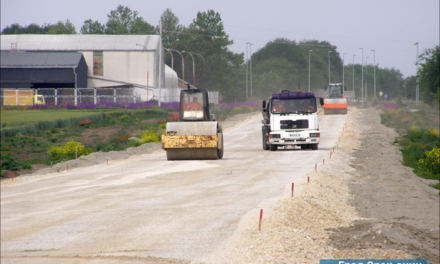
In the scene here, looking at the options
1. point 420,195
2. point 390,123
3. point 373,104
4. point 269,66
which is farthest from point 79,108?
point 269,66

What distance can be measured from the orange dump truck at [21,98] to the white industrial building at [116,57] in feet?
36.9

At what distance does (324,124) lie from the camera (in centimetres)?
4231

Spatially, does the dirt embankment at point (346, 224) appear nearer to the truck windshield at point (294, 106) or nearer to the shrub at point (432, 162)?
the shrub at point (432, 162)

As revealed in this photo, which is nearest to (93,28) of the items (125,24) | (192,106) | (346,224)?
(125,24)

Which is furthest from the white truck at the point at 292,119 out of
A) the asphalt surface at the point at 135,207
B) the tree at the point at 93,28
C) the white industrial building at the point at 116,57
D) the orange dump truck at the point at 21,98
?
the tree at the point at 93,28

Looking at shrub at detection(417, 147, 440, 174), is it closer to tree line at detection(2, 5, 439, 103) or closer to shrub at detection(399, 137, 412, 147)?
shrub at detection(399, 137, 412, 147)

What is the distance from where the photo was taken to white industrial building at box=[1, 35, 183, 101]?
67.2 m

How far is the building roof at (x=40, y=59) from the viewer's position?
2534 inches

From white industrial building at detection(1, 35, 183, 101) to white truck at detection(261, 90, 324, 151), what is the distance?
137 ft

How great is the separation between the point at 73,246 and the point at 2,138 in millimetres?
18930

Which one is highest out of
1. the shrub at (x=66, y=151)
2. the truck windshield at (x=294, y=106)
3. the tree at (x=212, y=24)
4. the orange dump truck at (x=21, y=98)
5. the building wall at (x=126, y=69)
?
the tree at (x=212, y=24)

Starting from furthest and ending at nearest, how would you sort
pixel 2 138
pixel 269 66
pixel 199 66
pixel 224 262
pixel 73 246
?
pixel 269 66 → pixel 199 66 → pixel 2 138 → pixel 73 246 → pixel 224 262

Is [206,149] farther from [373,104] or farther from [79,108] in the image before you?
[373,104]

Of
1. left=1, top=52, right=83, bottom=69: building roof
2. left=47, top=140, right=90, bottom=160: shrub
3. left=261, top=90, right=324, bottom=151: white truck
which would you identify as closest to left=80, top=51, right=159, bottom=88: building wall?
left=1, top=52, right=83, bottom=69: building roof
